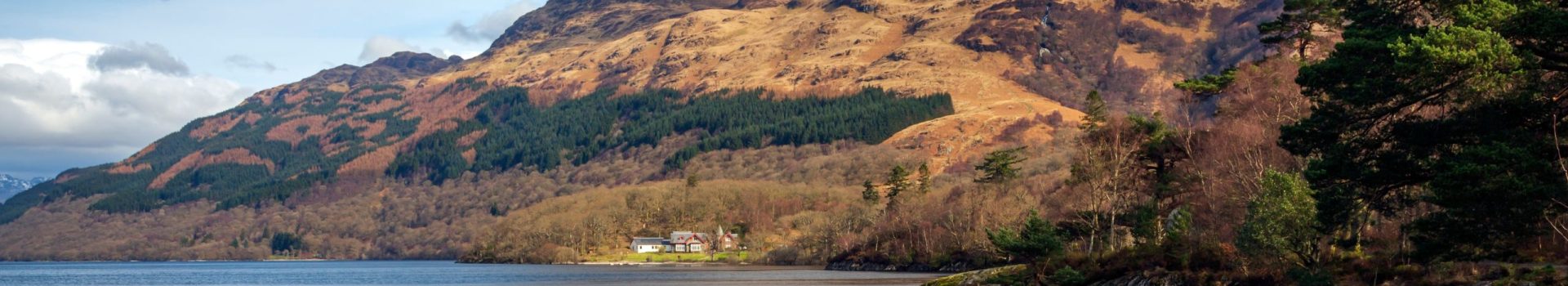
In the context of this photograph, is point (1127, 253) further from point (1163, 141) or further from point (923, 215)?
point (923, 215)

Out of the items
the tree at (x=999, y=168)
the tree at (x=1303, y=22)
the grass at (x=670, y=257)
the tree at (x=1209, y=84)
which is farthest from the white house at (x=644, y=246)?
the tree at (x=1303, y=22)

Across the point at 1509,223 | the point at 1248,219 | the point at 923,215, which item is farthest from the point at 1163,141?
the point at 923,215

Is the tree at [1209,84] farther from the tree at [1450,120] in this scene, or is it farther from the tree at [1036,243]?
the tree at [1450,120]

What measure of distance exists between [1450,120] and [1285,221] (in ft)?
35.0

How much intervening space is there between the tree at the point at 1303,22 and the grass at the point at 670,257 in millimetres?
118506

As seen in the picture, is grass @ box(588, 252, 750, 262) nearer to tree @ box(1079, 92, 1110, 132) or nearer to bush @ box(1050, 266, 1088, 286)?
tree @ box(1079, 92, 1110, 132)

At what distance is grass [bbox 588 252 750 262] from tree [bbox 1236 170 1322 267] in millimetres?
134581

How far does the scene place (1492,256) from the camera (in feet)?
133

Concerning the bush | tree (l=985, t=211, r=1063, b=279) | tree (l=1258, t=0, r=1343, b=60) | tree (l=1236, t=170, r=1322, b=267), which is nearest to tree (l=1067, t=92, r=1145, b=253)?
tree (l=985, t=211, r=1063, b=279)

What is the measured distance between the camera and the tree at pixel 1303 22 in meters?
62.7

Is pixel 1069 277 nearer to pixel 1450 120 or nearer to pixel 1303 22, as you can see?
pixel 1303 22

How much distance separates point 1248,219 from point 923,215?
77.8 m

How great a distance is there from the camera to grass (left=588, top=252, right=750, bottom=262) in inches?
7308

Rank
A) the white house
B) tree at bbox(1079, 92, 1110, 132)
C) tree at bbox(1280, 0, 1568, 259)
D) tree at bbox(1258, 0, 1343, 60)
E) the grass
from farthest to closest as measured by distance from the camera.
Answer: the white house < the grass < tree at bbox(1079, 92, 1110, 132) < tree at bbox(1258, 0, 1343, 60) < tree at bbox(1280, 0, 1568, 259)
